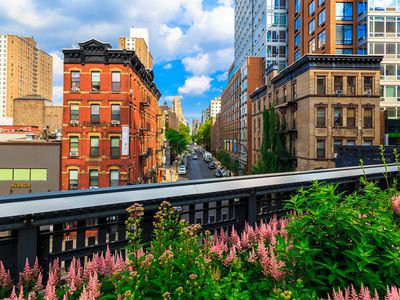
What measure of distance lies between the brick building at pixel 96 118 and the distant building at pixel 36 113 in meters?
37.1

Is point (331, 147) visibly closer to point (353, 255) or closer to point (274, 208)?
point (274, 208)

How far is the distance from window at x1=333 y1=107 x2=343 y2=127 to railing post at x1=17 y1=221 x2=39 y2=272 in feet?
114

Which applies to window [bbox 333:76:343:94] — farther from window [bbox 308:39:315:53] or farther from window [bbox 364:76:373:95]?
window [bbox 308:39:315:53]

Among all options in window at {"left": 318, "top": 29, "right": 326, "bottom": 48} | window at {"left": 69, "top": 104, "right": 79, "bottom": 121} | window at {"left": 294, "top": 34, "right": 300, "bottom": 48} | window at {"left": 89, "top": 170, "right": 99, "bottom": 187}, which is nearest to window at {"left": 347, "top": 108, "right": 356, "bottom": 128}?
window at {"left": 318, "top": 29, "right": 326, "bottom": 48}

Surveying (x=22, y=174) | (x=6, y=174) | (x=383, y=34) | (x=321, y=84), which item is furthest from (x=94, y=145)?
(x=383, y=34)

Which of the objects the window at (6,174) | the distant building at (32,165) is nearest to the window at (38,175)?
the distant building at (32,165)

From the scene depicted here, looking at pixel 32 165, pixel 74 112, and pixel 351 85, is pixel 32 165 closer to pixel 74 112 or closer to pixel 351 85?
pixel 74 112

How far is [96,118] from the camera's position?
30.2m

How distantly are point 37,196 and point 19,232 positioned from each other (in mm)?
625

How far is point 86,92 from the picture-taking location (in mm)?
29906

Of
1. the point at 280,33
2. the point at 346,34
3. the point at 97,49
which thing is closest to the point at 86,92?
the point at 97,49

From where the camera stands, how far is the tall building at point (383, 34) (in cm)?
3719

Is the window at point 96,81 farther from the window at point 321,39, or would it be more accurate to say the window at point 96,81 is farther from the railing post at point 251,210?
the window at point 321,39

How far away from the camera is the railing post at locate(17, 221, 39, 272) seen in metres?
2.77
